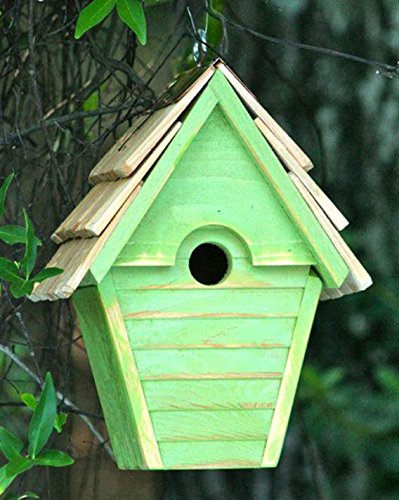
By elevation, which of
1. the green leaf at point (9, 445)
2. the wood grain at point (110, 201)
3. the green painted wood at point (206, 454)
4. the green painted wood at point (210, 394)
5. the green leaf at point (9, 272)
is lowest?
the green painted wood at point (206, 454)

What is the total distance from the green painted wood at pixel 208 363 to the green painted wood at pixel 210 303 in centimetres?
5

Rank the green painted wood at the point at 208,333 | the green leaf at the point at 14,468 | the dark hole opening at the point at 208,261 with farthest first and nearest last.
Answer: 1. the dark hole opening at the point at 208,261
2. the green painted wood at the point at 208,333
3. the green leaf at the point at 14,468

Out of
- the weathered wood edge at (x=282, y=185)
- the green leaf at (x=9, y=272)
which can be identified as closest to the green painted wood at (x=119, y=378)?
the green leaf at (x=9, y=272)

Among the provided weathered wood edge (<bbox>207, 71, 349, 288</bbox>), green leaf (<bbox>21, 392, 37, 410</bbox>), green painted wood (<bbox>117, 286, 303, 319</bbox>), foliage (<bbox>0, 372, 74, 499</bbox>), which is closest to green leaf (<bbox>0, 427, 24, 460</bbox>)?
foliage (<bbox>0, 372, 74, 499</bbox>)

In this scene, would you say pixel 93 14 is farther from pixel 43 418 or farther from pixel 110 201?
pixel 43 418

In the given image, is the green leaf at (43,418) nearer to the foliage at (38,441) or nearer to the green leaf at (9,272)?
the foliage at (38,441)

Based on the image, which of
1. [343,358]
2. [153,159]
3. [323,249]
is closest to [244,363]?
[323,249]

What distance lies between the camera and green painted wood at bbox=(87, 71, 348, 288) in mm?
1817

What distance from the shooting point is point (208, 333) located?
190cm

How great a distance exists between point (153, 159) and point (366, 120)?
3.84ft

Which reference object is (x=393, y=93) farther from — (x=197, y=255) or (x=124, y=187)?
(x=124, y=187)

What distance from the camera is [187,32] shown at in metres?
1.99

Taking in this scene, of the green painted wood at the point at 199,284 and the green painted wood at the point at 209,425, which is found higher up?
the green painted wood at the point at 199,284

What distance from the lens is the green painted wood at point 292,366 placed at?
1.94 meters
